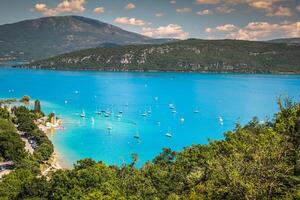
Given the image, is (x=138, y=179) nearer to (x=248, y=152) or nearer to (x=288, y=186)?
(x=248, y=152)

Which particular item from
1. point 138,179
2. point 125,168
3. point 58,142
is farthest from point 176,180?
point 58,142

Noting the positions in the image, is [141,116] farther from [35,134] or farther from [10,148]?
[10,148]

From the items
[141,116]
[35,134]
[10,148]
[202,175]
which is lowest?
[141,116]

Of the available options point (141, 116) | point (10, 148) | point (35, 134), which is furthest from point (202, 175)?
point (141, 116)

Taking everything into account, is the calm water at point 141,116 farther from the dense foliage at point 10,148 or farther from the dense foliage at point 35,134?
the dense foliage at point 10,148

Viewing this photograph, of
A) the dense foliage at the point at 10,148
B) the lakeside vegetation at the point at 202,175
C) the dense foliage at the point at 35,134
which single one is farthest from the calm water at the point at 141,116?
the lakeside vegetation at the point at 202,175

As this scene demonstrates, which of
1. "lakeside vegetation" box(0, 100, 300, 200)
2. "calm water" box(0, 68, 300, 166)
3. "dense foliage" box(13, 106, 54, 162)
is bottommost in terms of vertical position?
"calm water" box(0, 68, 300, 166)

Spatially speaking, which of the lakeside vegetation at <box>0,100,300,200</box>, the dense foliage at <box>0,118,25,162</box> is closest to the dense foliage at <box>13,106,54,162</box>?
the lakeside vegetation at <box>0,100,300,200</box>

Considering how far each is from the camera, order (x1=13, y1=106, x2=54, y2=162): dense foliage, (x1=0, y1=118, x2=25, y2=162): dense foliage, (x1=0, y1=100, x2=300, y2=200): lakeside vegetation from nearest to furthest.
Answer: (x1=0, y1=100, x2=300, y2=200): lakeside vegetation < (x1=0, y1=118, x2=25, y2=162): dense foliage < (x1=13, y1=106, x2=54, y2=162): dense foliage

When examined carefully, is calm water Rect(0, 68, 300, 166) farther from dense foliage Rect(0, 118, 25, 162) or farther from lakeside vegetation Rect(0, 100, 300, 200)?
lakeside vegetation Rect(0, 100, 300, 200)
